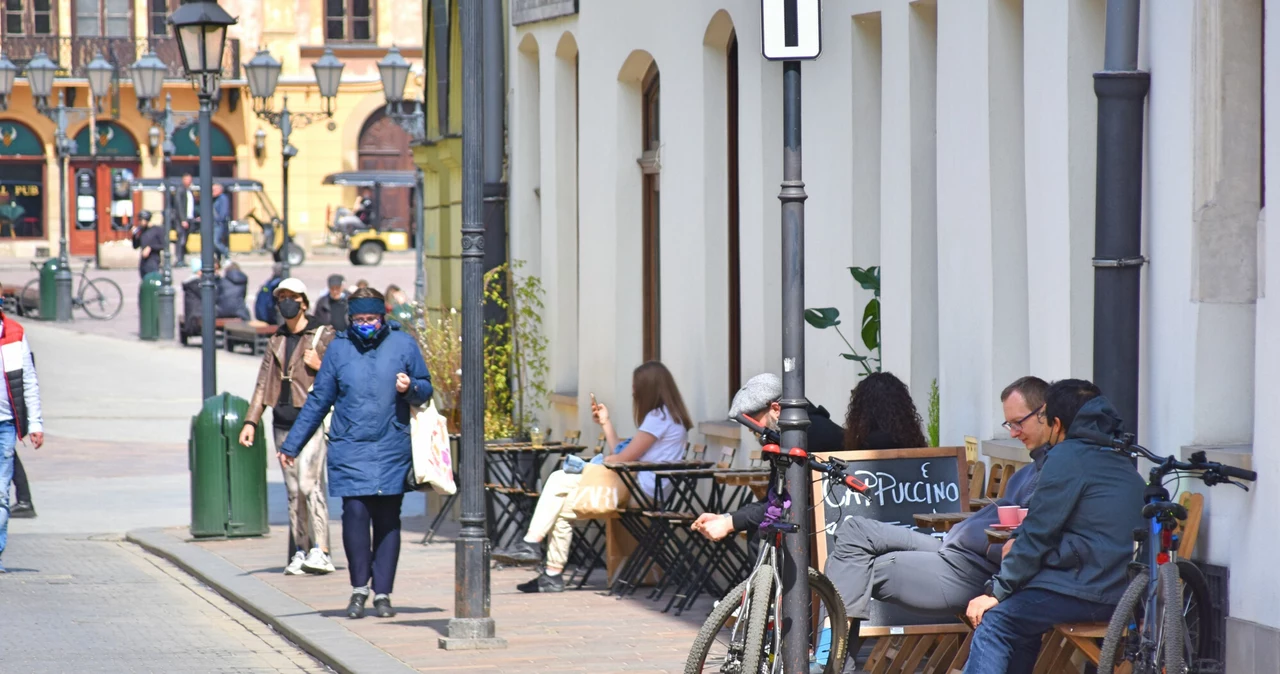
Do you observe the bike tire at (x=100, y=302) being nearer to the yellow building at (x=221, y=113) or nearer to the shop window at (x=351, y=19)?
the yellow building at (x=221, y=113)

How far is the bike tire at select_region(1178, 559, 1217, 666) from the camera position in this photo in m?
7.22

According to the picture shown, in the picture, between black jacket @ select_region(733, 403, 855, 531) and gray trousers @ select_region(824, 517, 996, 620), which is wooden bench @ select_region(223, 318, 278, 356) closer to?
black jacket @ select_region(733, 403, 855, 531)

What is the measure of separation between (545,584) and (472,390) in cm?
237

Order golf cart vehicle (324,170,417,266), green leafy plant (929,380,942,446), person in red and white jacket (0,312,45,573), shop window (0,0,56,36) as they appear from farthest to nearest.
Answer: shop window (0,0,56,36), golf cart vehicle (324,170,417,266), person in red and white jacket (0,312,45,573), green leafy plant (929,380,942,446)

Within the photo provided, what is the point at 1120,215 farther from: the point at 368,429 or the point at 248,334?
the point at 248,334

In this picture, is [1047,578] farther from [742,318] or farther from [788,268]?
[742,318]

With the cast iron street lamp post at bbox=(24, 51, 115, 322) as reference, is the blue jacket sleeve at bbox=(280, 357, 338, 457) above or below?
below

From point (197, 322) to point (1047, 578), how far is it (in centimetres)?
2711

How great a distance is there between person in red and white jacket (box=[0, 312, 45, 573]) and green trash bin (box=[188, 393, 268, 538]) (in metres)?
1.43

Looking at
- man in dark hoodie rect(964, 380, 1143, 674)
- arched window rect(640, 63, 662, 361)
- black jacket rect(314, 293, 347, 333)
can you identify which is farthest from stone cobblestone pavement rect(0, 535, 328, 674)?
black jacket rect(314, 293, 347, 333)

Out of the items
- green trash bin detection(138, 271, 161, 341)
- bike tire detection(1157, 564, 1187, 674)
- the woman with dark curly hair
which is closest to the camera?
bike tire detection(1157, 564, 1187, 674)

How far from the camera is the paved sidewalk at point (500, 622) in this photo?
9.13 meters

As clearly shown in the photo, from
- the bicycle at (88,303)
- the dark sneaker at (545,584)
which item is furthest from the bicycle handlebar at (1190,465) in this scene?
the bicycle at (88,303)

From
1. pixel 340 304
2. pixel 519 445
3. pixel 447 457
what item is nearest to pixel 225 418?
pixel 519 445
